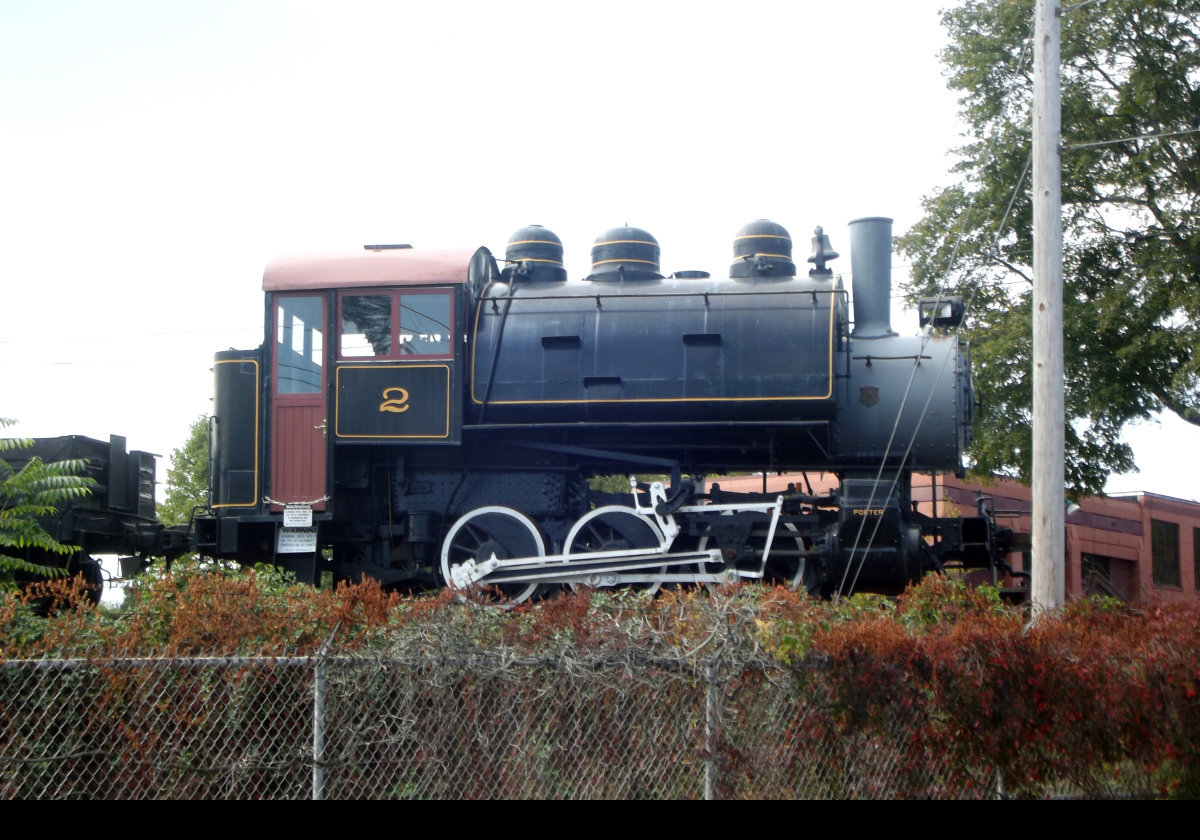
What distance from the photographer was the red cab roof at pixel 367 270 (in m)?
11.7

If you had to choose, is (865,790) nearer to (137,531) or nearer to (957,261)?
(137,531)

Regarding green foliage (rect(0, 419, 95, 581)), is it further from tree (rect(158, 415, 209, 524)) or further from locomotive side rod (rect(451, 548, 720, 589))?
tree (rect(158, 415, 209, 524))

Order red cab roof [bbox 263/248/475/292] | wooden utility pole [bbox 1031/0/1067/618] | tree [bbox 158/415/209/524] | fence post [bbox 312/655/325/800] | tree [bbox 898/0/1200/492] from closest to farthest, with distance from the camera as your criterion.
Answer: fence post [bbox 312/655/325/800], wooden utility pole [bbox 1031/0/1067/618], red cab roof [bbox 263/248/475/292], tree [bbox 898/0/1200/492], tree [bbox 158/415/209/524]

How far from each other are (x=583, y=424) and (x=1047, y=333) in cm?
454

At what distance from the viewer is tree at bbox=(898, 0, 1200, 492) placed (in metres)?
17.8

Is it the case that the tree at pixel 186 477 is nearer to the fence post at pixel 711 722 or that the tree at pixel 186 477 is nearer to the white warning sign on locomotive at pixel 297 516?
the white warning sign on locomotive at pixel 297 516

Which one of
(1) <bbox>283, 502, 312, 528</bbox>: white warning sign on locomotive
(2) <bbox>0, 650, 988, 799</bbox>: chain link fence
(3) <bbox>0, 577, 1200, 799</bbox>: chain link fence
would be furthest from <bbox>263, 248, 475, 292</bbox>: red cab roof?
(2) <bbox>0, 650, 988, 799</bbox>: chain link fence

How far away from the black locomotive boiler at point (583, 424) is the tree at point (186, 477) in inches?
1009

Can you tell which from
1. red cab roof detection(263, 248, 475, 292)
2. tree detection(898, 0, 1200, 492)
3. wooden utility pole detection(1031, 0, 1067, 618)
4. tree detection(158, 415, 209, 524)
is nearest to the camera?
wooden utility pole detection(1031, 0, 1067, 618)

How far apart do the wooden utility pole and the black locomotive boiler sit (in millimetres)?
1826

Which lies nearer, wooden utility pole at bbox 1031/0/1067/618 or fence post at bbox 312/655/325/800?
fence post at bbox 312/655/325/800

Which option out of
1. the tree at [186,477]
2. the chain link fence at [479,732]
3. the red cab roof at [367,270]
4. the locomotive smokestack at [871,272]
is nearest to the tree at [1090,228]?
the locomotive smokestack at [871,272]

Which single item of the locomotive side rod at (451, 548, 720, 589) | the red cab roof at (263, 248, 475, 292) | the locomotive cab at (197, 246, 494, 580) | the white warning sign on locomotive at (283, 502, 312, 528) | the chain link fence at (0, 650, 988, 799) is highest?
the red cab roof at (263, 248, 475, 292)

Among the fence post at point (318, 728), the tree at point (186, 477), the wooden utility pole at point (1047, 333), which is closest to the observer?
the fence post at point (318, 728)
